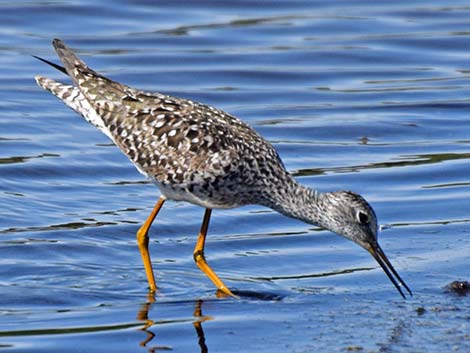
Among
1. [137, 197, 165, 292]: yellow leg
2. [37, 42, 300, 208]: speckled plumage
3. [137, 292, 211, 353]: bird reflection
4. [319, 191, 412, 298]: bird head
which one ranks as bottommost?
[137, 292, 211, 353]: bird reflection

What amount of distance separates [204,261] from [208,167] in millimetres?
740

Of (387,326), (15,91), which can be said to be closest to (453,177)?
(387,326)

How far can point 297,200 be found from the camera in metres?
10.4

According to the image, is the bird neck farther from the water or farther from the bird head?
the water

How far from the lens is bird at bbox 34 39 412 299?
10141 mm

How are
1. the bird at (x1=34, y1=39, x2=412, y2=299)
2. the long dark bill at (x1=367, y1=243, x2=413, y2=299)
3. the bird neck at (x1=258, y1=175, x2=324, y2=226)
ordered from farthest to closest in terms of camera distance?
the bird neck at (x1=258, y1=175, x2=324, y2=226) → the bird at (x1=34, y1=39, x2=412, y2=299) → the long dark bill at (x1=367, y1=243, x2=413, y2=299)

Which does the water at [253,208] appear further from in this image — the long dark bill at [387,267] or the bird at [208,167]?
the bird at [208,167]

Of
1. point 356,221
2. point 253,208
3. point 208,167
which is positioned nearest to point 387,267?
point 356,221

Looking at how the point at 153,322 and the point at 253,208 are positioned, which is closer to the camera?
the point at 153,322

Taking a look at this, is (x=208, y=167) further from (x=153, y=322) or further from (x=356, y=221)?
(x=153, y=322)

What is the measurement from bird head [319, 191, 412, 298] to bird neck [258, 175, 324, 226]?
11 centimetres

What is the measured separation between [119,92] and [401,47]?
8.58 metres

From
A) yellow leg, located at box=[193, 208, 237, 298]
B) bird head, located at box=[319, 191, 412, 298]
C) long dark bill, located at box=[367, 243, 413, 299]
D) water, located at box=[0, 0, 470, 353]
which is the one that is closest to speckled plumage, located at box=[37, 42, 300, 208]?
yellow leg, located at box=[193, 208, 237, 298]

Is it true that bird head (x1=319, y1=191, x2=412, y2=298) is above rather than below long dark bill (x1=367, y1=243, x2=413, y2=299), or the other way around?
above
